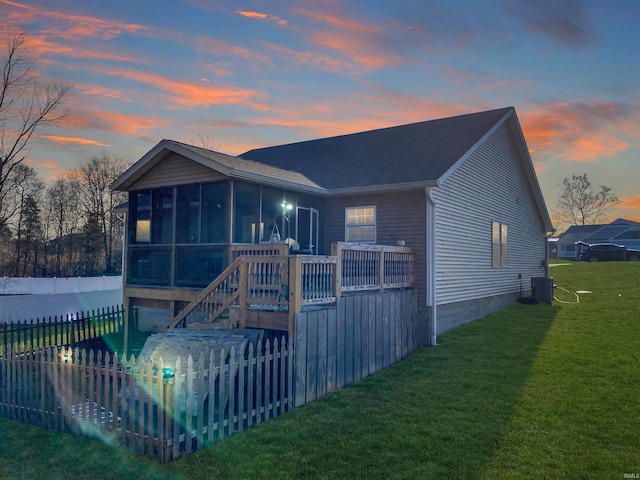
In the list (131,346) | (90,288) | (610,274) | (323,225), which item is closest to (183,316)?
(131,346)

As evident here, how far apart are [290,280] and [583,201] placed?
74.6 metres

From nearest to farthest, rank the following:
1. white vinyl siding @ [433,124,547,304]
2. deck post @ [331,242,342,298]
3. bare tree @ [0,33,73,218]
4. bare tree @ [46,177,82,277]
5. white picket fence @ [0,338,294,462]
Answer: white picket fence @ [0,338,294,462], deck post @ [331,242,342,298], white vinyl siding @ [433,124,547,304], bare tree @ [0,33,73,218], bare tree @ [46,177,82,277]

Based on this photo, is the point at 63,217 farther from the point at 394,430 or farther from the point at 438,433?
the point at 438,433

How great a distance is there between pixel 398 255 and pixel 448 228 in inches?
114

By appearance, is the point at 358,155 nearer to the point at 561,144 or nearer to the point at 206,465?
the point at 561,144

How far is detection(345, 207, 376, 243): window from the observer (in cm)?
1353

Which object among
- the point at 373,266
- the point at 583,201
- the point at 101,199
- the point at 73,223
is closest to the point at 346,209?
the point at 373,266

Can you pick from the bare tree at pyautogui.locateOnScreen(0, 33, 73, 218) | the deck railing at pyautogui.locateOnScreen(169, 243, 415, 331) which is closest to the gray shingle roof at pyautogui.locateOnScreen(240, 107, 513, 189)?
the deck railing at pyautogui.locateOnScreen(169, 243, 415, 331)

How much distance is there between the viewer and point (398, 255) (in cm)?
1129

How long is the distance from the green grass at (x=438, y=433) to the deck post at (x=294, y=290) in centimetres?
147

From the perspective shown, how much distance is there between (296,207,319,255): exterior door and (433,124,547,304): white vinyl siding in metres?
3.88

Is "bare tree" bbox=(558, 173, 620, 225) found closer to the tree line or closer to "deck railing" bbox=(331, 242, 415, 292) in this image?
the tree line

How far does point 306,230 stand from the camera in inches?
547

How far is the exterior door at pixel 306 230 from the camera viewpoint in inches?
543
